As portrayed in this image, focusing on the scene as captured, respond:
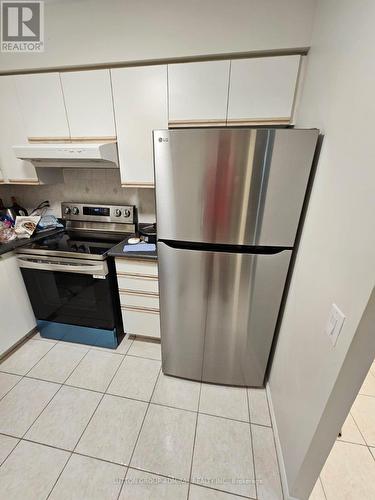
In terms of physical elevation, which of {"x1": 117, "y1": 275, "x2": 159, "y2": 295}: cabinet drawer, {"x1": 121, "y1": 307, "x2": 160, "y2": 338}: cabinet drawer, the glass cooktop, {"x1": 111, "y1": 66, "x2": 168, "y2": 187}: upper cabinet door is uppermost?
{"x1": 111, "y1": 66, "x2": 168, "y2": 187}: upper cabinet door

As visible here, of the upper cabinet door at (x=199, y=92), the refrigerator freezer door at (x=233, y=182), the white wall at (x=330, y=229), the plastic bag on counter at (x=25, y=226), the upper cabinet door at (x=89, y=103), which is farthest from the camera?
the plastic bag on counter at (x=25, y=226)

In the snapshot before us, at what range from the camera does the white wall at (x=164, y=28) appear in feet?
3.83

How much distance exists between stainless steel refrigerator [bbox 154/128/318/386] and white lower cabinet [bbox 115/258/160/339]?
0.87 ft

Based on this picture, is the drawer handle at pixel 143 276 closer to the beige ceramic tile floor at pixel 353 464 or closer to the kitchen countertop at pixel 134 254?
the kitchen countertop at pixel 134 254

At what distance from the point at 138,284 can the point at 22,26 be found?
1.92 meters

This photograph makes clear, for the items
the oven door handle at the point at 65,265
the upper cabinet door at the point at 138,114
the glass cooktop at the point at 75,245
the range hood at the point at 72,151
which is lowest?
the oven door handle at the point at 65,265

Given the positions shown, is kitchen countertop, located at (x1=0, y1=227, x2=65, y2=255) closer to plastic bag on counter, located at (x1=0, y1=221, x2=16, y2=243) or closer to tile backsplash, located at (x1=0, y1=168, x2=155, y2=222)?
plastic bag on counter, located at (x1=0, y1=221, x2=16, y2=243)

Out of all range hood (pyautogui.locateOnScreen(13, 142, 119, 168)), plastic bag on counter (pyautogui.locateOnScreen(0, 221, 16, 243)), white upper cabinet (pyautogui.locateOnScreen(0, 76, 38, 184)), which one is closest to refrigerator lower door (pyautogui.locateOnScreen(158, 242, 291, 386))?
range hood (pyautogui.locateOnScreen(13, 142, 119, 168))

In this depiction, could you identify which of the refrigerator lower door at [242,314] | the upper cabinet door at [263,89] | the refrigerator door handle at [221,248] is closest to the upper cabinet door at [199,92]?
the upper cabinet door at [263,89]

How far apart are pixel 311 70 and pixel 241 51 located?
1.35 feet

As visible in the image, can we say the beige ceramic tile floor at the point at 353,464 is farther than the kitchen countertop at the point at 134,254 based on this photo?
No

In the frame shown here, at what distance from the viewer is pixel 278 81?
1.26m

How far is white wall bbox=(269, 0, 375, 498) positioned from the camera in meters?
0.66

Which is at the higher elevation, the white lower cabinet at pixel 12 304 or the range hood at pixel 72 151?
the range hood at pixel 72 151
